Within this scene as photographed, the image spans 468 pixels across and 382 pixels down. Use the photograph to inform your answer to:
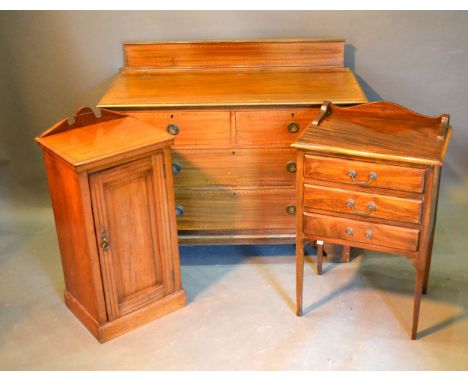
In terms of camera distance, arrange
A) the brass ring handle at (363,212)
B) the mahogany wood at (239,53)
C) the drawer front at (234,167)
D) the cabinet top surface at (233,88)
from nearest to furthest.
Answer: the brass ring handle at (363,212) < the cabinet top surface at (233,88) < the drawer front at (234,167) < the mahogany wood at (239,53)

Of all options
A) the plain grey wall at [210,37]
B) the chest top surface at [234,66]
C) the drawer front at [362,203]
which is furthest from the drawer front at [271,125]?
the plain grey wall at [210,37]

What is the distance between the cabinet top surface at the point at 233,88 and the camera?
10.00 feet

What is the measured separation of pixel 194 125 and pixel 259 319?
96 centimetres

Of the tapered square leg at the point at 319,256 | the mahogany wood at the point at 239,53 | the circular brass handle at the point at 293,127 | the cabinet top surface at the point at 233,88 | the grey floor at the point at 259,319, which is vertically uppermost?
the mahogany wood at the point at 239,53

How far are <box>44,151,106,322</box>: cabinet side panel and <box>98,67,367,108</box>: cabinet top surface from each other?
1.57ft

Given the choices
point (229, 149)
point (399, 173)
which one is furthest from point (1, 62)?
point (399, 173)

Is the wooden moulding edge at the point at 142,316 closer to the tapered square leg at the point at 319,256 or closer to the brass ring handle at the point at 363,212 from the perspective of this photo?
the tapered square leg at the point at 319,256

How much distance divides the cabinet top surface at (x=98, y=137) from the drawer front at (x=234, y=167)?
0.41 meters

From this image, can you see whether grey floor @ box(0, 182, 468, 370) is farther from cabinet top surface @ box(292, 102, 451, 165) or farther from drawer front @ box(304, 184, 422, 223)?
cabinet top surface @ box(292, 102, 451, 165)

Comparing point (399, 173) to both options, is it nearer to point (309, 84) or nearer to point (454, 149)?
point (309, 84)

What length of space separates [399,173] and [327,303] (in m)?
0.83

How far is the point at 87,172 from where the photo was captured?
8.40ft
